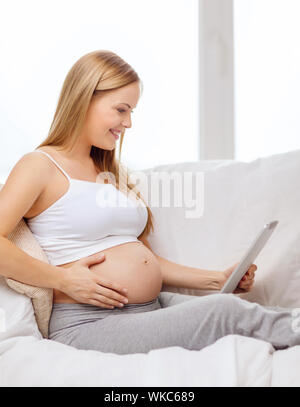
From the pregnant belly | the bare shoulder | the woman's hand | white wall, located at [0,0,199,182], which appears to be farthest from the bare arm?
white wall, located at [0,0,199,182]

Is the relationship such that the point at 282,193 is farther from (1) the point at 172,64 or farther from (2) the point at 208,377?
(1) the point at 172,64

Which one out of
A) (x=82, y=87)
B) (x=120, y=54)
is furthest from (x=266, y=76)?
(x=82, y=87)

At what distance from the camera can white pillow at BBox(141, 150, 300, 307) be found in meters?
1.33

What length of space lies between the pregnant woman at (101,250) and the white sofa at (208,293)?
0.07 metres

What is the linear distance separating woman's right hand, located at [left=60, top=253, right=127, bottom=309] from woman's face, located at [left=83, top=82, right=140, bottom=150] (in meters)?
0.39

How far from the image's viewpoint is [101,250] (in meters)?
1.26

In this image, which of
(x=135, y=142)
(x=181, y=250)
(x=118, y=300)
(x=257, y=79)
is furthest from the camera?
(x=257, y=79)

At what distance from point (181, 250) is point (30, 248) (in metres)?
0.48

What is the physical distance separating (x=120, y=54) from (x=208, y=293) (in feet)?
4.11

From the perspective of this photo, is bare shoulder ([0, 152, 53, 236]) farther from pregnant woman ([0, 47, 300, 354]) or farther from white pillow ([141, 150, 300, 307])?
white pillow ([141, 150, 300, 307])

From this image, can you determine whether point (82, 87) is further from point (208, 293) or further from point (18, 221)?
point (208, 293)
